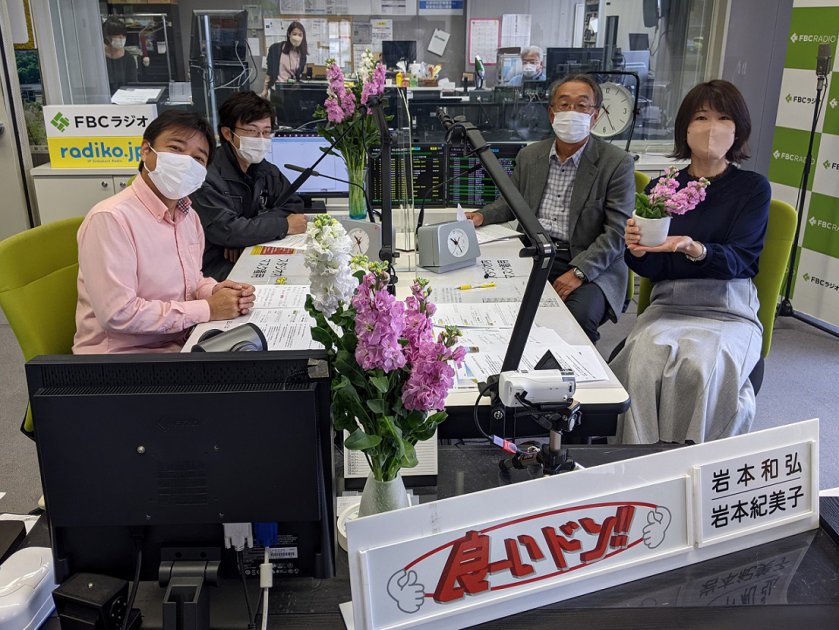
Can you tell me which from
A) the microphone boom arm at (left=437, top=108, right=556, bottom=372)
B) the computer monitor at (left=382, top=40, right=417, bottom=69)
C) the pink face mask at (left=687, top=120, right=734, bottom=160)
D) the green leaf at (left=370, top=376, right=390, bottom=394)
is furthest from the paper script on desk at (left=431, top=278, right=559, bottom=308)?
the computer monitor at (left=382, top=40, right=417, bottom=69)

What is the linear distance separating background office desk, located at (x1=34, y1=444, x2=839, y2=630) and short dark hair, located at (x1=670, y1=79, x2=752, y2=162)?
1519mm

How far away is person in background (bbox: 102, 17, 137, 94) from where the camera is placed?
4.58 m

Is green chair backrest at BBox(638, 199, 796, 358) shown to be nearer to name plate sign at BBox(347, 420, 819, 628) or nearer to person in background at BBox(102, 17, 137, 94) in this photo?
name plate sign at BBox(347, 420, 819, 628)

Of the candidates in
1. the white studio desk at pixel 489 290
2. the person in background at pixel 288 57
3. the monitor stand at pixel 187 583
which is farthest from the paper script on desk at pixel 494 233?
the person in background at pixel 288 57

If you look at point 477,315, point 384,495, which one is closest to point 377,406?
point 384,495

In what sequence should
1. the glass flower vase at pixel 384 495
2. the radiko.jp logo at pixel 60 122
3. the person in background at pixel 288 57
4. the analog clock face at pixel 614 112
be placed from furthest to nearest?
1. the person in background at pixel 288 57
2. the analog clock face at pixel 614 112
3. the radiko.jp logo at pixel 60 122
4. the glass flower vase at pixel 384 495

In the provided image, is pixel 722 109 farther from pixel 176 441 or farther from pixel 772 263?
pixel 176 441

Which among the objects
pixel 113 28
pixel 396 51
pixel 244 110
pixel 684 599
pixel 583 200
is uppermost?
pixel 113 28

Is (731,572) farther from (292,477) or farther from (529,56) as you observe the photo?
(529,56)

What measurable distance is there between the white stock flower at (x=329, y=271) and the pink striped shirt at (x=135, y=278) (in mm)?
1069

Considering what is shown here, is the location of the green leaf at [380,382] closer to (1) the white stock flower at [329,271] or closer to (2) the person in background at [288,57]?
(1) the white stock flower at [329,271]

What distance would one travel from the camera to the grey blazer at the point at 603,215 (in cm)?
275

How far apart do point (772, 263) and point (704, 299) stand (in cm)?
24

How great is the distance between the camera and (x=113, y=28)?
15.0 ft
